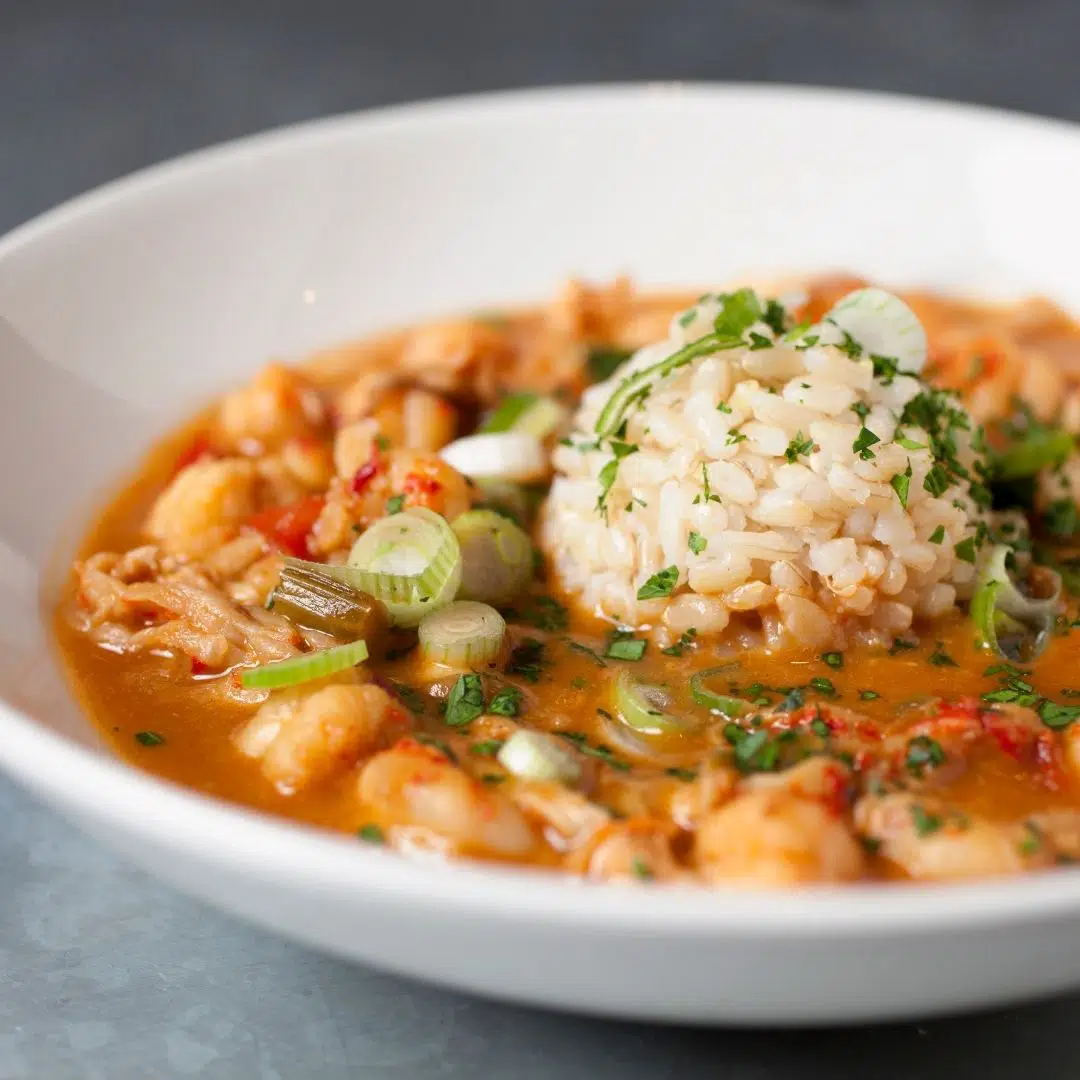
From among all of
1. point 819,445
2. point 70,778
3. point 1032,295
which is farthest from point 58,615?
point 1032,295

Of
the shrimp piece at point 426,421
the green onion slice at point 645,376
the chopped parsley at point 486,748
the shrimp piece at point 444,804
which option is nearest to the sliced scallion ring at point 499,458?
the shrimp piece at point 426,421

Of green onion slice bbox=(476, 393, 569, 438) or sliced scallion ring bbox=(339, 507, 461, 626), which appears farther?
green onion slice bbox=(476, 393, 569, 438)

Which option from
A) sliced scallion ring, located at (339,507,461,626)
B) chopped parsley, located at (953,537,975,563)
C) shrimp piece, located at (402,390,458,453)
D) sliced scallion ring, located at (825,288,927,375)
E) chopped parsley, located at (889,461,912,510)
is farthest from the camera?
shrimp piece, located at (402,390,458,453)

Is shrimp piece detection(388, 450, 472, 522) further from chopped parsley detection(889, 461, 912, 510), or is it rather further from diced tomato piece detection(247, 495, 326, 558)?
chopped parsley detection(889, 461, 912, 510)

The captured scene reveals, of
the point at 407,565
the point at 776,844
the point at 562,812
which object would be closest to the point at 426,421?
the point at 407,565

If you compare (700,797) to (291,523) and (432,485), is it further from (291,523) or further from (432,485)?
(291,523)

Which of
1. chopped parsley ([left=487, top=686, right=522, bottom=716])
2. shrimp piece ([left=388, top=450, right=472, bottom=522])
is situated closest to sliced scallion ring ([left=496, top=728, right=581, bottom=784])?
chopped parsley ([left=487, top=686, right=522, bottom=716])

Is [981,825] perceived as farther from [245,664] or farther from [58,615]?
[58,615]
